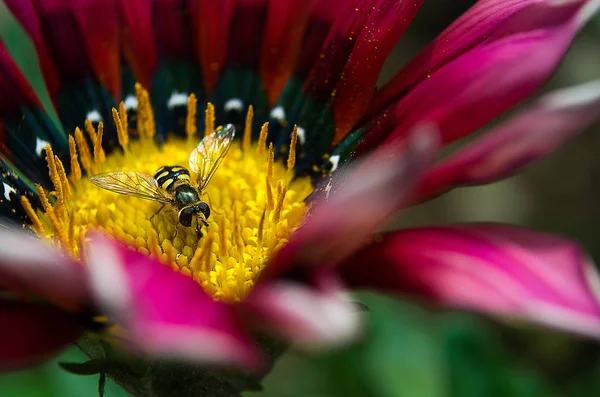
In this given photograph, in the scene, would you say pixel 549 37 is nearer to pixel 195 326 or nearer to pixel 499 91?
pixel 499 91

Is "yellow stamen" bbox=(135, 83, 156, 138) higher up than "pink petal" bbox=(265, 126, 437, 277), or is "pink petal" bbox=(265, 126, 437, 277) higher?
"yellow stamen" bbox=(135, 83, 156, 138)

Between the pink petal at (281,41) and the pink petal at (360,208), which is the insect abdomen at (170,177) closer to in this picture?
the pink petal at (281,41)

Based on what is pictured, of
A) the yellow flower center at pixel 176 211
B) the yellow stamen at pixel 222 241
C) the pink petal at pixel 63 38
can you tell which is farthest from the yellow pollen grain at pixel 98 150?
the yellow stamen at pixel 222 241

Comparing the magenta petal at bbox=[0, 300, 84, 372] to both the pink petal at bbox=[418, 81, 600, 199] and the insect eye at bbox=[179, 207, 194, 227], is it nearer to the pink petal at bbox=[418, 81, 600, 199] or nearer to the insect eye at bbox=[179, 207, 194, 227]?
the insect eye at bbox=[179, 207, 194, 227]

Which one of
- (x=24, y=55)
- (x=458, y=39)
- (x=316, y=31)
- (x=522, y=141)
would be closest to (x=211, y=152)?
(x=316, y=31)

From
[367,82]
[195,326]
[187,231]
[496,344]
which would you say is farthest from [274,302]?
[496,344]

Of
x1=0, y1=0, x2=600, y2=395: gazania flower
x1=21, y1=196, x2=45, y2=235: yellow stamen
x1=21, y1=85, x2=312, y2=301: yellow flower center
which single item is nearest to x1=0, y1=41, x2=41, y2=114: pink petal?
x1=0, y1=0, x2=600, y2=395: gazania flower
